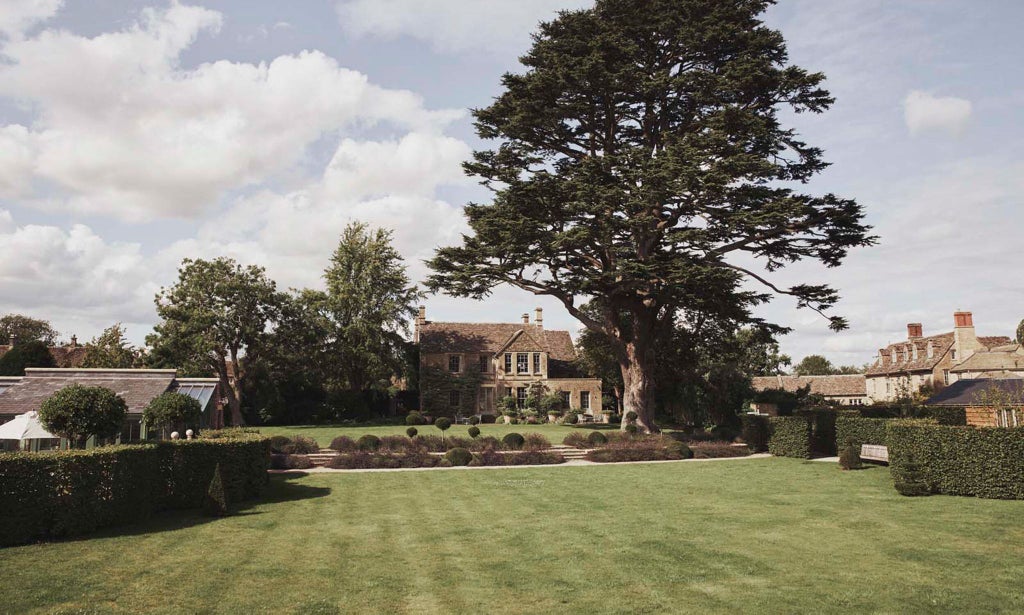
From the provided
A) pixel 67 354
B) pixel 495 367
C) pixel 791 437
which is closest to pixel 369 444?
pixel 791 437

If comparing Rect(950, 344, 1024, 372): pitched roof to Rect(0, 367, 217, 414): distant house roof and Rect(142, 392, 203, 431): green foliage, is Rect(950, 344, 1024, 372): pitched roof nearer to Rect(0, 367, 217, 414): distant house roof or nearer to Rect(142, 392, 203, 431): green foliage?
Rect(142, 392, 203, 431): green foliage

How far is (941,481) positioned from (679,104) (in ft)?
67.0

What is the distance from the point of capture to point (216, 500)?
15.2 m

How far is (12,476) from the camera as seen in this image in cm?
1219

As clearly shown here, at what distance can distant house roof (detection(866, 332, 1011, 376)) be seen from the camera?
55.7 metres

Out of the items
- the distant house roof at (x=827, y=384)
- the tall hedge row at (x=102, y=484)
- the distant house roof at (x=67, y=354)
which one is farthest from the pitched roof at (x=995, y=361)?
the distant house roof at (x=67, y=354)

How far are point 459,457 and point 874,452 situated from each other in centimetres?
1505

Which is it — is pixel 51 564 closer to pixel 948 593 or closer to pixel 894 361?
pixel 948 593

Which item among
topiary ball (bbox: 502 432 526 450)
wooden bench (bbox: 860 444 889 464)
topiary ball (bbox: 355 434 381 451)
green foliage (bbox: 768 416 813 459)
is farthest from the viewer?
topiary ball (bbox: 502 432 526 450)

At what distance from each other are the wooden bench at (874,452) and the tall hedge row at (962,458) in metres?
4.32

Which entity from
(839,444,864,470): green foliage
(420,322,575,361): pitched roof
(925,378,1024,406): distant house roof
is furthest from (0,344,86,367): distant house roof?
(925,378,1024,406): distant house roof

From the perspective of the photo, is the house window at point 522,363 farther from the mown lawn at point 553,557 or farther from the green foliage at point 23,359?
the mown lawn at point 553,557

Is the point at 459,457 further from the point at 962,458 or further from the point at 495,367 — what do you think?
the point at 495,367

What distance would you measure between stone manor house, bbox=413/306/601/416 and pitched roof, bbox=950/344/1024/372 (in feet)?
83.4
